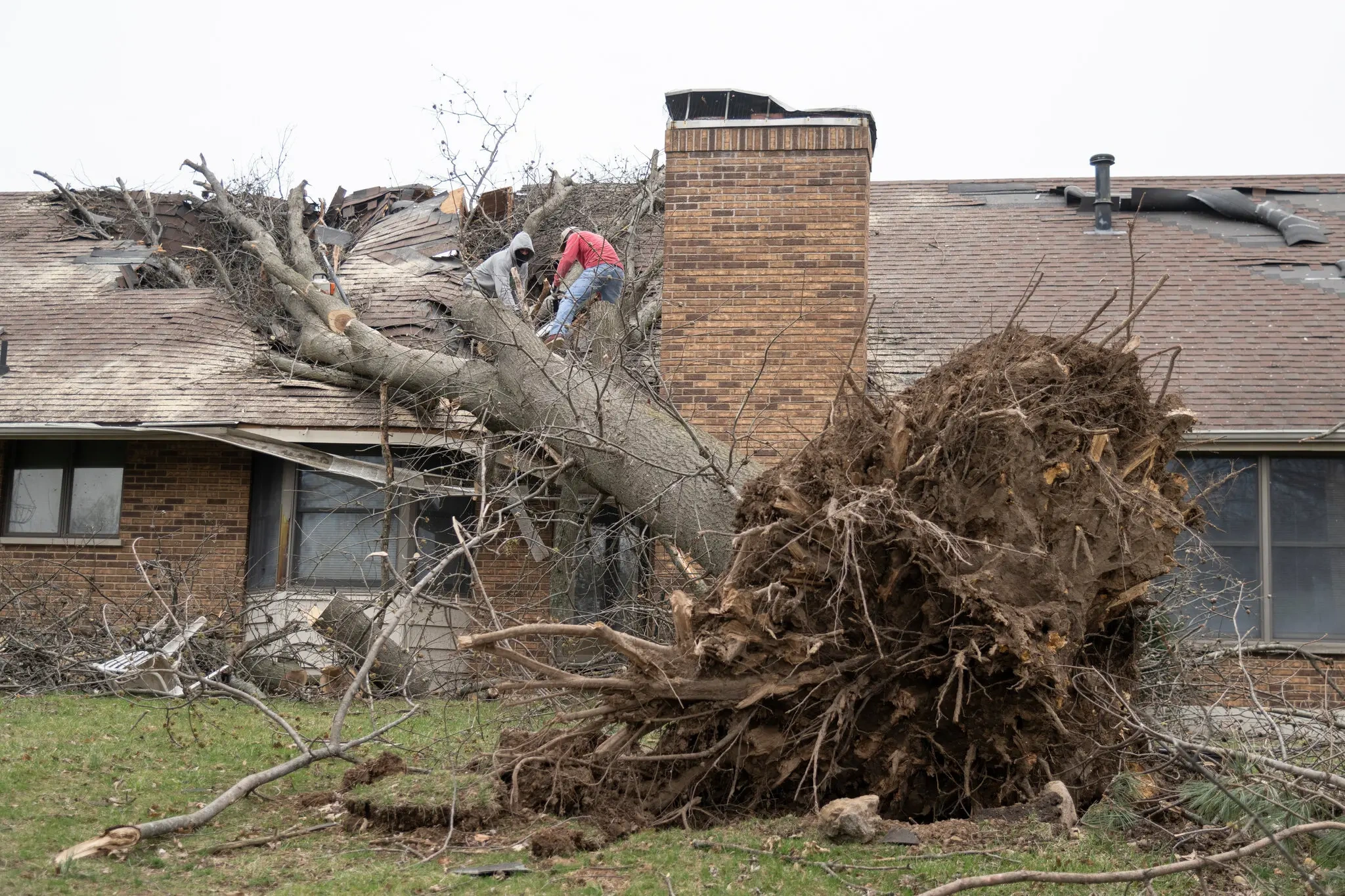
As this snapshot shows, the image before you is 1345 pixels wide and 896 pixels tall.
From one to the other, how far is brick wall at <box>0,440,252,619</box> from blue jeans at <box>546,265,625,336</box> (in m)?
3.75

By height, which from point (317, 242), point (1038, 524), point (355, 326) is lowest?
point (1038, 524)

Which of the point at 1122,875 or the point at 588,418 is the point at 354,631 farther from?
the point at 1122,875

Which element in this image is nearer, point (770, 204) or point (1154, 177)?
point (770, 204)

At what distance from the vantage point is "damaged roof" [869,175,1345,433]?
36.8 ft

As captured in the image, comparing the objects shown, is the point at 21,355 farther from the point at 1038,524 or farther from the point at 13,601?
the point at 1038,524

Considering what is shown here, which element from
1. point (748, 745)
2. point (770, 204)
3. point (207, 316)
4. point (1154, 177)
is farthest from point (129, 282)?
point (1154, 177)

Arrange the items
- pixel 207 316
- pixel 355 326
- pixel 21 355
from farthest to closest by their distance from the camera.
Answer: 1. pixel 207 316
2. pixel 21 355
3. pixel 355 326

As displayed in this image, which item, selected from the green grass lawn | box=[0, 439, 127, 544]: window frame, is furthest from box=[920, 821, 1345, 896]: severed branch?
box=[0, 439, 127, 544]: window frame

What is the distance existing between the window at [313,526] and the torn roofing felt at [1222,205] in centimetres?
853

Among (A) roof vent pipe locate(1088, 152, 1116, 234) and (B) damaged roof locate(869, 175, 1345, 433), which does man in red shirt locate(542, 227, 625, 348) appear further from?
(A) roof vent pipe locate(1088, 152, 1116, 234)

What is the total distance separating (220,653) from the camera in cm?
1076

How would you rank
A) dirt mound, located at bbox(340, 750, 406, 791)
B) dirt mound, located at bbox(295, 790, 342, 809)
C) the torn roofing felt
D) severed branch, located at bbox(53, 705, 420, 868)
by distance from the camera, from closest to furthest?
severed branch, located at bbox(53, 705, 420, 868), dirt mound, located at bbox(295, 790, 342, 809), dirt mound, located at bbox(340, 750, 406, 791), the torn roofing felt

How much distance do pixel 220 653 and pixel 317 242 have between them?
21.4 feet

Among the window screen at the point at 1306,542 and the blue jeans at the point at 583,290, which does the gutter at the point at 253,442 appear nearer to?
the blue jeans at the point at 583,290
